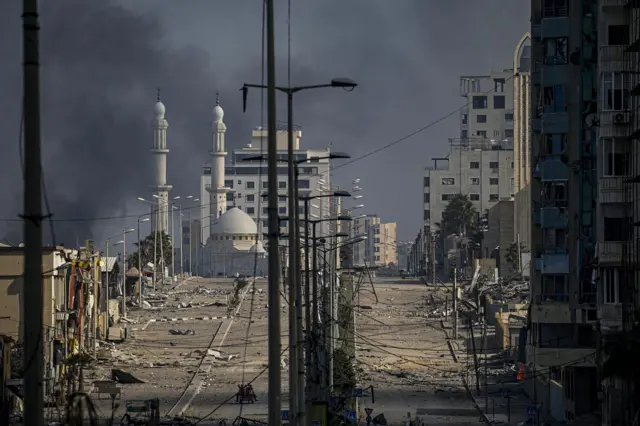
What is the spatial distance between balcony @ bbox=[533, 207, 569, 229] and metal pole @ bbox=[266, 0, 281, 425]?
33.4 m

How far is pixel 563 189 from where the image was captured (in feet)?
195

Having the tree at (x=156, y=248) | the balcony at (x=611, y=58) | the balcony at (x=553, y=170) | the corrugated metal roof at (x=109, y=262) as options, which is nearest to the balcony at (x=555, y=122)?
the balcony at (x=553, y=170)

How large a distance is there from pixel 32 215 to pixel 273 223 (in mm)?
11425

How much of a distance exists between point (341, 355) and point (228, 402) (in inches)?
249

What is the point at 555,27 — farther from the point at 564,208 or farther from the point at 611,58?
the point at 611,58

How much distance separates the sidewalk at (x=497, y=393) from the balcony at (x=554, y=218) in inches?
256

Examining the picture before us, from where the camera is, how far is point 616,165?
155 feet

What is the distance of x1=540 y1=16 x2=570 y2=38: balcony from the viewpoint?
5850cm

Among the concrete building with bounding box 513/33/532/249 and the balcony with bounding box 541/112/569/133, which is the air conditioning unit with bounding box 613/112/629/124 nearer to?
the balcony with bounding box 541/112/569/133

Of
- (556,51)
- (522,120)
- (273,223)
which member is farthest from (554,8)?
(522,120)

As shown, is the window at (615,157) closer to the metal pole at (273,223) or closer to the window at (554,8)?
the window at (554,8)

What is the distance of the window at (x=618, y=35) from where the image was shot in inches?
1822

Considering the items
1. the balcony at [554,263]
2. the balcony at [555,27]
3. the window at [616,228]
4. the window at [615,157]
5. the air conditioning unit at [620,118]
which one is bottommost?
the balcony at [554,263]

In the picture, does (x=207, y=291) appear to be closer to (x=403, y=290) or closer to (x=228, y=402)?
(x=403, y=290)
